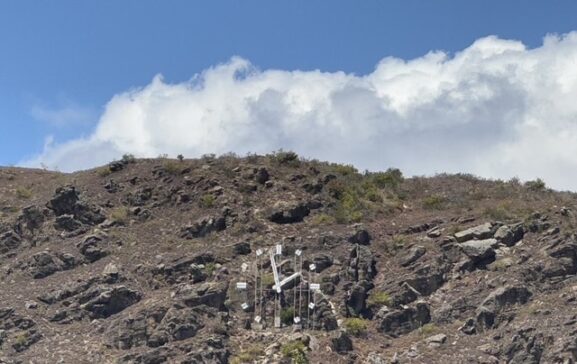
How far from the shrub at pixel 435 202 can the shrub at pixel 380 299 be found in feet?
31.9

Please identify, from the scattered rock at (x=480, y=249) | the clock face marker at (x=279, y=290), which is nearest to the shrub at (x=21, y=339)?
the clock face marker at (x=279, y=290)

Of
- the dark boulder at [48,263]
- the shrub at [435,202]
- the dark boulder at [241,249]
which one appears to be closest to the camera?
the dark boulder at [48,263]

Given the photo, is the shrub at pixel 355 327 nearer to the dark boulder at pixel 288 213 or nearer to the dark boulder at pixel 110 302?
the dark boulder at pixel 110 302

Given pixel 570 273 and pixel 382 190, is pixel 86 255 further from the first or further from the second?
pixel 570 273

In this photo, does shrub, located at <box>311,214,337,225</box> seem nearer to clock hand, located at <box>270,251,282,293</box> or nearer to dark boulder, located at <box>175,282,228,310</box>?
clock hand, located at <box>270,251,282,293</box>

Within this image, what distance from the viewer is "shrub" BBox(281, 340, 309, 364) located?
128 feet

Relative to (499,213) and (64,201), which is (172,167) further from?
(499,213)

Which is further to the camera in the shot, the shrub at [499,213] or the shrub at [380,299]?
the shrub at [499,213]

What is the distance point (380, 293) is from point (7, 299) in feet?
53.2

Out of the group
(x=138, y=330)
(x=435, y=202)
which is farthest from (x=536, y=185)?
(x=138, y=330)

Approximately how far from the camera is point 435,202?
5272 centimetres

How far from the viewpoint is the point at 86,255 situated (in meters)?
47.3

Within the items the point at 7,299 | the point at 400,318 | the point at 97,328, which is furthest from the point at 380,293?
the point at 7,299

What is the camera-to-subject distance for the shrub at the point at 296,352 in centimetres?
3894
